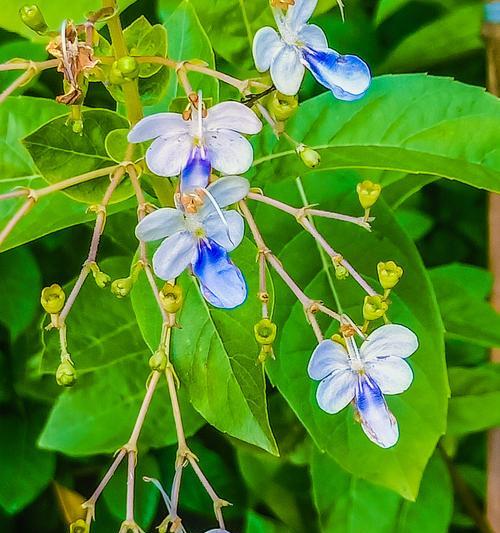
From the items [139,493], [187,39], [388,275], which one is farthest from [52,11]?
[139,493]

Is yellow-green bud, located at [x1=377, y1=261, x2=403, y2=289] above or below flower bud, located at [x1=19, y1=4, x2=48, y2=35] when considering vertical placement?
below

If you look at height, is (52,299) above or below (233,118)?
below

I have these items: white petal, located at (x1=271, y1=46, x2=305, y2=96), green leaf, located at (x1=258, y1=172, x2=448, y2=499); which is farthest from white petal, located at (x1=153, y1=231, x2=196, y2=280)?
green leaf, located at (x1=258, y1=172, x2=448, y2=499)

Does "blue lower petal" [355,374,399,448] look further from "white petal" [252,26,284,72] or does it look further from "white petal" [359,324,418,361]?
"white petal" [252,26,284,72]

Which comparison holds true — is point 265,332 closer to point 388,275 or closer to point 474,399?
point 388,275

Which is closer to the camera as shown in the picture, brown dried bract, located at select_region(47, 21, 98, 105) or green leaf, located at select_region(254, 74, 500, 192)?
brown dried bract, located at select_region(47, 21, 98, 105)

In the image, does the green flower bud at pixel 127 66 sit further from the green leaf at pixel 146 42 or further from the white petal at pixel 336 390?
the white petal at pixel 336 390
